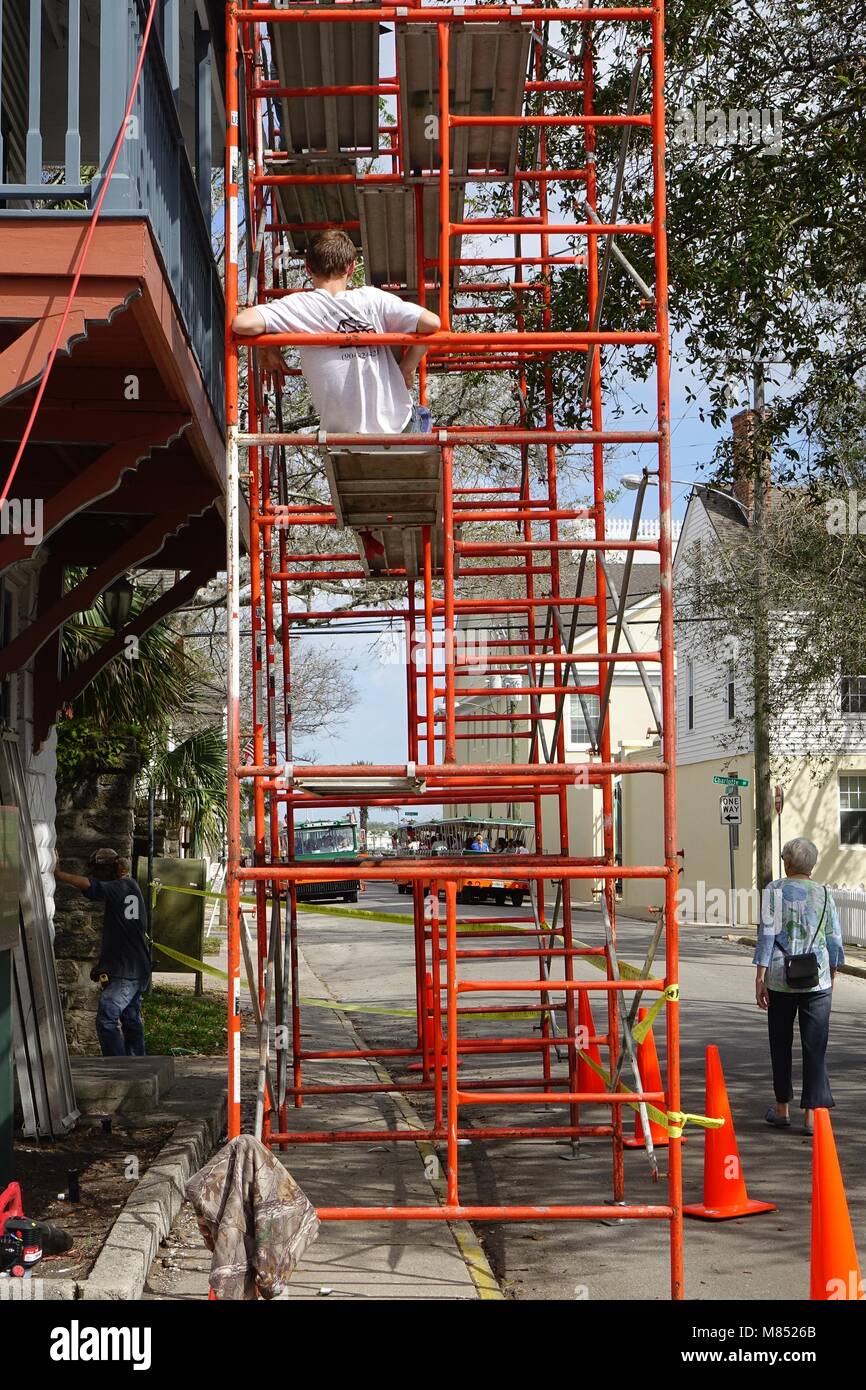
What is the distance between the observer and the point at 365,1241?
23.0 ft

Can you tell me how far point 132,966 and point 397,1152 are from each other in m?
2.98

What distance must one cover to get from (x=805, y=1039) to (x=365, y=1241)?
11.7ft

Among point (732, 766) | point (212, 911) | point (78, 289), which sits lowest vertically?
point (212, 911)

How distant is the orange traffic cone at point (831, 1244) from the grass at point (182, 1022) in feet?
26.8

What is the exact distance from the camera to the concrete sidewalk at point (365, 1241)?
20.2ft

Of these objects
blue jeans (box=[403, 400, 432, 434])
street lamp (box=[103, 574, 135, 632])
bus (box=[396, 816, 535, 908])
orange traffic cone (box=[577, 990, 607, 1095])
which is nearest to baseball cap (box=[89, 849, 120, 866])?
street lamp (box=[103, 574, 135, 632])

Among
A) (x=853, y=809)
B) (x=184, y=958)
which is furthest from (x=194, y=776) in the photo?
(x=853, y=809)

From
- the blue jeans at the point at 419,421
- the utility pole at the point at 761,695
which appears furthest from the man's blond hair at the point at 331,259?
the utility pole at the point at 761,695

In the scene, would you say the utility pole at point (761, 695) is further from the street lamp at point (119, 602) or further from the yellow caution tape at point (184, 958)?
the street lamp at point (119, 602)

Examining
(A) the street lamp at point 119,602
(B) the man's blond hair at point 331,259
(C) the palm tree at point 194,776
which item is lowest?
(C) the palm tree at point 194,776

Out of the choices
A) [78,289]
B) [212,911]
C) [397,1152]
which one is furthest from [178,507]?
[212,911]

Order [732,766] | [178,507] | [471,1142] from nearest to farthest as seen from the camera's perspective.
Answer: [178,507] < [471,1142] < [732,766]

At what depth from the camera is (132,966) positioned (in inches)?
439
